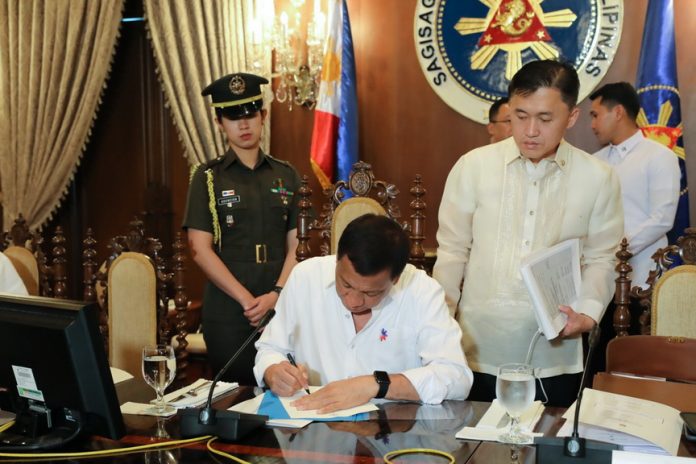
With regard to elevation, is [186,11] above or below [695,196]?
above

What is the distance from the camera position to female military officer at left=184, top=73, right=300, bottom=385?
9.88ft

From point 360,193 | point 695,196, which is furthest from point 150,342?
point 695,196

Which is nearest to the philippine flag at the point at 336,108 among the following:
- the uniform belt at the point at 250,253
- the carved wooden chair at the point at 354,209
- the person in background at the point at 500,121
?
the person in background at the point at 500,121

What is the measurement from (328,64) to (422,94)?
61cm

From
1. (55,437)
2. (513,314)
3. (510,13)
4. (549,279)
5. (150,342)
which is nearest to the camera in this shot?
(55,437)

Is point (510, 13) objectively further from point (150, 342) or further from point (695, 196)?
point (150, 342)

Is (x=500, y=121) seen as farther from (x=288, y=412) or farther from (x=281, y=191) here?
(x=288, y=412)

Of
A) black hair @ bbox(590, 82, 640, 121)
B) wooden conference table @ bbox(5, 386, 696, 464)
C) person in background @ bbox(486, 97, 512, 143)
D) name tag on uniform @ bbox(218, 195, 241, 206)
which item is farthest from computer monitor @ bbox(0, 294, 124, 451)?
black hair @ bbox(590, 82, 640, 121)

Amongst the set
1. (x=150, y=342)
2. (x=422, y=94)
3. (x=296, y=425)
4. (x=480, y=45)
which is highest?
(x=480, y=45)

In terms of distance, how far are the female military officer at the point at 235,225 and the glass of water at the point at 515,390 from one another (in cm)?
149

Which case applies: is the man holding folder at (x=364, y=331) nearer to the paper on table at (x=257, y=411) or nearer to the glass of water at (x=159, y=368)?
the paper on table at (x=257, y=411)

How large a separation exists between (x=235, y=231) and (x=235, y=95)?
538 millimetres

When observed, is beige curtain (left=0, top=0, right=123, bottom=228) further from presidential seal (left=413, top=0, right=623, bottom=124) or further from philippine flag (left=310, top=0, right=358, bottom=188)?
presidential seal (left=413, top=0, right=623, bottom=124)

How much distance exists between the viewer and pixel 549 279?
205cm
